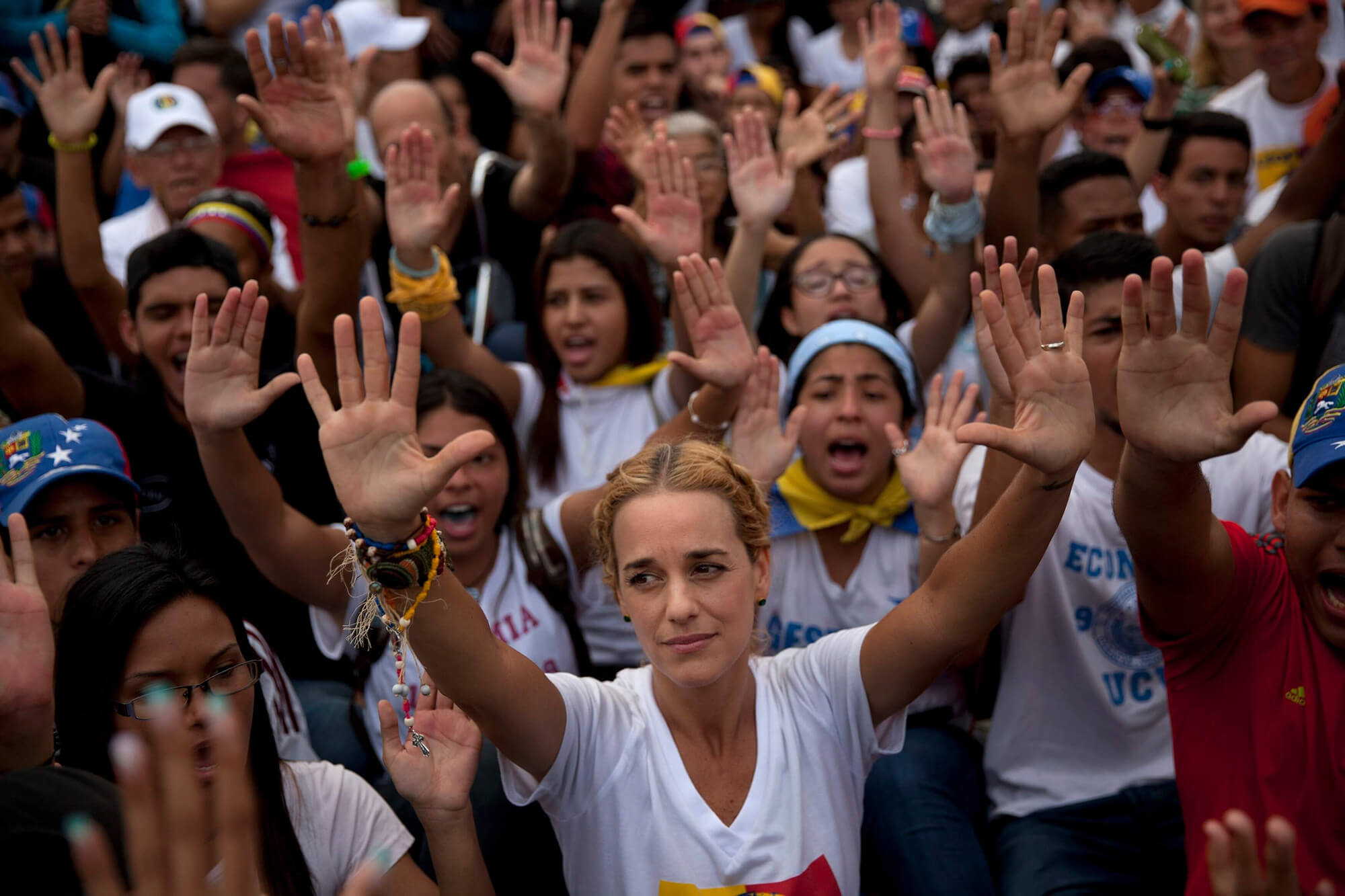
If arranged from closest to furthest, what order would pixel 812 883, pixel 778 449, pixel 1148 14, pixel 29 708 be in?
1. pixel 29 708
2. pixel 812 883
3. pixel 778 449
4. pixel 1148 14

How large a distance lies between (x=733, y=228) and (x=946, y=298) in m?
1.42

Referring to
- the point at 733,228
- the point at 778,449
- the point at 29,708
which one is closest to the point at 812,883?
the point at 778,449

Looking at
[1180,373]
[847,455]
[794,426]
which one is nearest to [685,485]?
[794,426]

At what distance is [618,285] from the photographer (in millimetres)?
4191

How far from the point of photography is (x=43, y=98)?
14.8ft

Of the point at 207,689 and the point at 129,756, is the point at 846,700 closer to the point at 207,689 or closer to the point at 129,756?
the point at 207,689

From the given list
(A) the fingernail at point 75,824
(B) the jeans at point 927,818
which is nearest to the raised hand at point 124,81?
(B) the jeans at point 927,818

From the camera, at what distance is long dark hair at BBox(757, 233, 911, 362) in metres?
4.37

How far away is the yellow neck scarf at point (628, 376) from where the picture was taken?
4152mm

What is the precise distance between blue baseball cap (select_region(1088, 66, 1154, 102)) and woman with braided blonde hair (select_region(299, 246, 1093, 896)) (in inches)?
166

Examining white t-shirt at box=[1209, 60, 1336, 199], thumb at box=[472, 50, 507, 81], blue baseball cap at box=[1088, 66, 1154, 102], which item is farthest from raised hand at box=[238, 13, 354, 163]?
white t-shirt at box=[1209, 60, 1336, 199]

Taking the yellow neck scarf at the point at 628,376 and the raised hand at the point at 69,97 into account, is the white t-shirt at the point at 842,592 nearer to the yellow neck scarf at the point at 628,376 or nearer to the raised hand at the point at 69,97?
the yellow neck scarf at the point at 628,376

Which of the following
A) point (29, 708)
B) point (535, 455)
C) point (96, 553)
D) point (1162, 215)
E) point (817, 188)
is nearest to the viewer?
point (29, 708)

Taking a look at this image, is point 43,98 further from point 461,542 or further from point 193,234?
point 461,542
